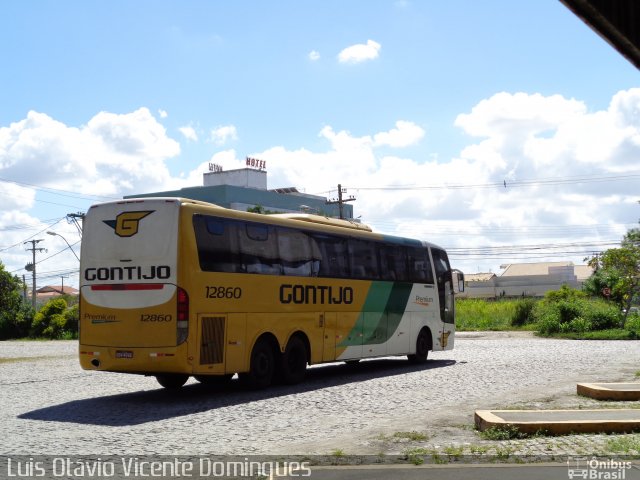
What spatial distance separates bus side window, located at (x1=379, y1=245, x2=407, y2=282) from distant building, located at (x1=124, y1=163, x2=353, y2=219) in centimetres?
8269

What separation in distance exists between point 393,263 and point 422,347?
2968 millimetres

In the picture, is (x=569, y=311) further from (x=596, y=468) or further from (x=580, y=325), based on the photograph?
(x=596, y=468)

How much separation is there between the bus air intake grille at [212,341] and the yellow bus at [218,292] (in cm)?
2

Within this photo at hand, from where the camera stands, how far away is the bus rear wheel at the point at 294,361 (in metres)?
17.3

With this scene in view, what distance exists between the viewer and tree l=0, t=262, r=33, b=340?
181 ft

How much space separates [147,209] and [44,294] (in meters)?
156

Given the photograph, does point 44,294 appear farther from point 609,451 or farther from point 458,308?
point 609,451

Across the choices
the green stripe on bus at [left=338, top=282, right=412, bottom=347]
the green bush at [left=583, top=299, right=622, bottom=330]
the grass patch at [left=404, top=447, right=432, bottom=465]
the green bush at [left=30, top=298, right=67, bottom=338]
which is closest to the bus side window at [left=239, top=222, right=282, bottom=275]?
the green stripe on bus at [left=338, top=282, right=412, bottom=347]

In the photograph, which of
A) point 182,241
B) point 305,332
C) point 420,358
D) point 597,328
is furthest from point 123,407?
point 597,328

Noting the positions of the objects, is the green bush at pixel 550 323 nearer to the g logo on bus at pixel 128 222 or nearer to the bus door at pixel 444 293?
the bus door at pixel 444 293

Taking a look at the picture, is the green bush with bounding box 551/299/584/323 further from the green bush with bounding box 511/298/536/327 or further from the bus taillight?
the bus taillight

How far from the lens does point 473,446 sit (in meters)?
9.73

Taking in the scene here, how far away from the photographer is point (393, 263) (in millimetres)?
21938

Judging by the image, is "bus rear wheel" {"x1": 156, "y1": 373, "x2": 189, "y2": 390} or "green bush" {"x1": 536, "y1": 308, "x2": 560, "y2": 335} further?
"green bush" {"x1": 536, "y1": 308, "x2": 560, "y2": 335}
